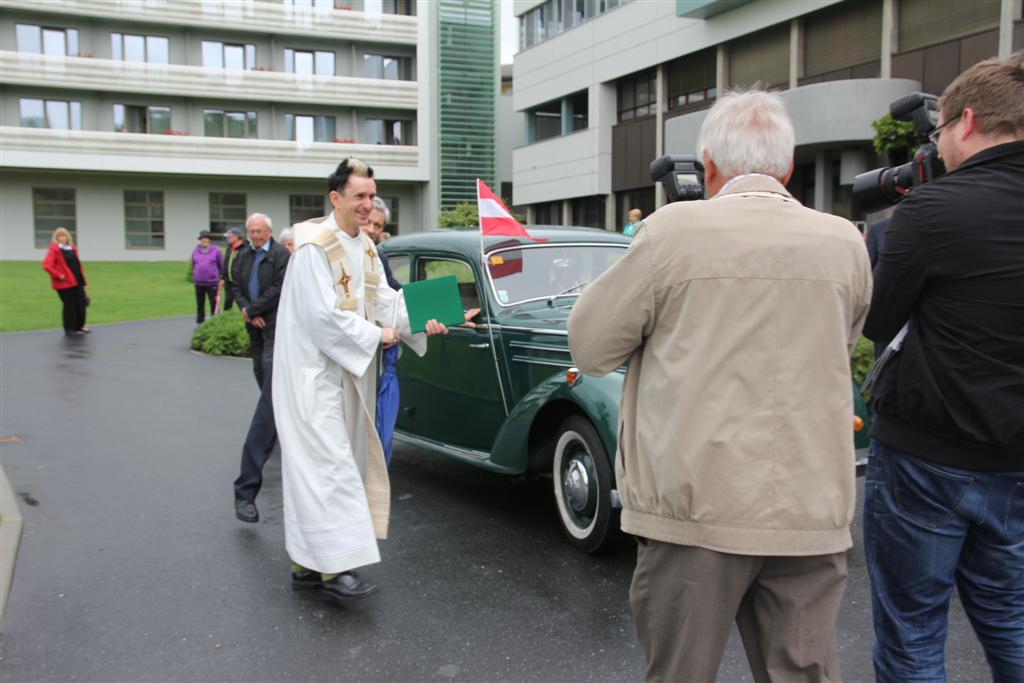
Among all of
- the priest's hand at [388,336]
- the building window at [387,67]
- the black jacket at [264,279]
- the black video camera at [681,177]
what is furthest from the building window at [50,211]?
the black video camera at [681,177]

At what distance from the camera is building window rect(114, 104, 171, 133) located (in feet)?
133

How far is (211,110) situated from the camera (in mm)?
41781

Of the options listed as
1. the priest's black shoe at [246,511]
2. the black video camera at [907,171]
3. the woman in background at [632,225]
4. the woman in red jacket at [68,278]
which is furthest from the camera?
the woman in red jacket at [68,278]

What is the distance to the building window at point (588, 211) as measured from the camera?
A: 33.8m

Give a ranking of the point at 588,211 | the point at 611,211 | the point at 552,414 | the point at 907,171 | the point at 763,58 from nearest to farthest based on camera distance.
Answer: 1. the point at 907,171
2. the point at 552,414
3. the point at 763,58
4. the point at 611,211
5. the point at 588,211

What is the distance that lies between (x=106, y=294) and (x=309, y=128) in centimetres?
1885

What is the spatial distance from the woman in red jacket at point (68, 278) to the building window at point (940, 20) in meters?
18.2

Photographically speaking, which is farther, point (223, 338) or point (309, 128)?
point (309, 128)

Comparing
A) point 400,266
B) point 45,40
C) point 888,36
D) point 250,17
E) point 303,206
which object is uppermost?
point 250,17

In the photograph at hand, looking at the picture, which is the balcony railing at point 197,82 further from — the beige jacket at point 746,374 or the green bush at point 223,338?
the beige jacket at point 746,374

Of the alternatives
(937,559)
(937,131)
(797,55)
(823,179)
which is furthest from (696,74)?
(937,559)

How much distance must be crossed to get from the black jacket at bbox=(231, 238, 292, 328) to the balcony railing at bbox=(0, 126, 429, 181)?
33.2 metres

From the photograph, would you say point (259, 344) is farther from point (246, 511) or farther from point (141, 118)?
point (141, 118)

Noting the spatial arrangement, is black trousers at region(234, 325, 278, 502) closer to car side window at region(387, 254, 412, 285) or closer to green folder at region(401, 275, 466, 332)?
green folder at region(401, 275, 466, 332)
